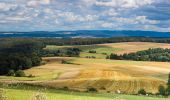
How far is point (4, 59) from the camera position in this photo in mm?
120625

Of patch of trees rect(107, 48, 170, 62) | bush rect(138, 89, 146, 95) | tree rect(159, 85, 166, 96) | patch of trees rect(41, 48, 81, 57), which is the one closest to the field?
bush rect(138, 89, 146, 95)

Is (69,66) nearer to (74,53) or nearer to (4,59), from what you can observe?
(4,59)

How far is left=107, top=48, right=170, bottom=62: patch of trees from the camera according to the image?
14375 centimetres

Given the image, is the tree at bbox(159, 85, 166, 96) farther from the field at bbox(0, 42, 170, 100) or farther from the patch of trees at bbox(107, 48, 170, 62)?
the patch of trees at bbox(107, 48, 170, 62)

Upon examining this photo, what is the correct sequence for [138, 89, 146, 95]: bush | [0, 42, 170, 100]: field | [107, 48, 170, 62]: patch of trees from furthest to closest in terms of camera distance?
[107, 48, 170, 62]: patch of trees → [0, 42, 170, 100]: field → [138, 89, 146, 95]: bush

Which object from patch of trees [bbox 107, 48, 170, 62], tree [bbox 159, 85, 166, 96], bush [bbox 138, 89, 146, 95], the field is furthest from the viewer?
patch of trees [bbox 107, 48, 170, 62]

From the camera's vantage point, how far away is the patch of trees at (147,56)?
472ft

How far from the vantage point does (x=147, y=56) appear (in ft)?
489

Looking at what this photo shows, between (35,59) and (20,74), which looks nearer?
(20,74)

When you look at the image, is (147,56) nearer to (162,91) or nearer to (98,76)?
(98,76)

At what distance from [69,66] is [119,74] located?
1973cm

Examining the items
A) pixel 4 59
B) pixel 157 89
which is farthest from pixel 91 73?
pixel 4 59

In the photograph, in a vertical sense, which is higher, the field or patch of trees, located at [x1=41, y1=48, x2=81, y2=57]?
patch of trees, located at [x1=41, y1=48, x2=81, y2=57]

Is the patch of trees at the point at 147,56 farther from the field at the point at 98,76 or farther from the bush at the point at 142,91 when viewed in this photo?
the bush at the point at 142,91
